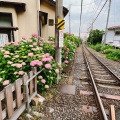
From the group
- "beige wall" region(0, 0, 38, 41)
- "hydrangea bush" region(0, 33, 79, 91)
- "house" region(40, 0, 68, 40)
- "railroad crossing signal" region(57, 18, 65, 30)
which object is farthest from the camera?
"house" region(40, 0, 68, 40)

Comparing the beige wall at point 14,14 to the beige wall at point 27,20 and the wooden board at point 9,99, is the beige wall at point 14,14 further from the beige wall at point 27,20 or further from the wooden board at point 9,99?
the wooden board at point 9,99

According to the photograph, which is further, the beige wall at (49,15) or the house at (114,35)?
the house at (114,35)

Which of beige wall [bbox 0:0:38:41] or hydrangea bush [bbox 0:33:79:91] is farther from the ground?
beige wall [bbox 0:0:38:41]

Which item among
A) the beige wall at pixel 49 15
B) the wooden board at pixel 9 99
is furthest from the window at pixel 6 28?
the wooden board at pixel 9 99

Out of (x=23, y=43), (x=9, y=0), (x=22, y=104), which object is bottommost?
(x=22, y=104)

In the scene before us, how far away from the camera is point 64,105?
343cm

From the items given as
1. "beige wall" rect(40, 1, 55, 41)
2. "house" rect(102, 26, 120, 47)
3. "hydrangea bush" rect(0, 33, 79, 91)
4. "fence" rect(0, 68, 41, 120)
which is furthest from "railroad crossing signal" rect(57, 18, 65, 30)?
"house" rect(102, 26, 120, 47)

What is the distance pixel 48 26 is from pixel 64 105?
878 cm

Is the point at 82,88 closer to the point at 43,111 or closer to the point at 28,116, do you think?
the point at 43,111

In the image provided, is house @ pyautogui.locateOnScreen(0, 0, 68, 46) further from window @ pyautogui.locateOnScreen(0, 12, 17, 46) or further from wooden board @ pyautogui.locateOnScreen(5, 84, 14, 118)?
wooden board @ pyautogui.locateOnScreen(5, 84, 14, 118)

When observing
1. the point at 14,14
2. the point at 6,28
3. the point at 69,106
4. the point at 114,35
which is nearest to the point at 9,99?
the point at 69,106

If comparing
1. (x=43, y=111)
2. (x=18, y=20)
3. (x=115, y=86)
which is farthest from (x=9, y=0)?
(x=115, y=86)

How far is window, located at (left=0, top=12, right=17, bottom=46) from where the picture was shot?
23.3 feet

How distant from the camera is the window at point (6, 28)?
23.3 ft
